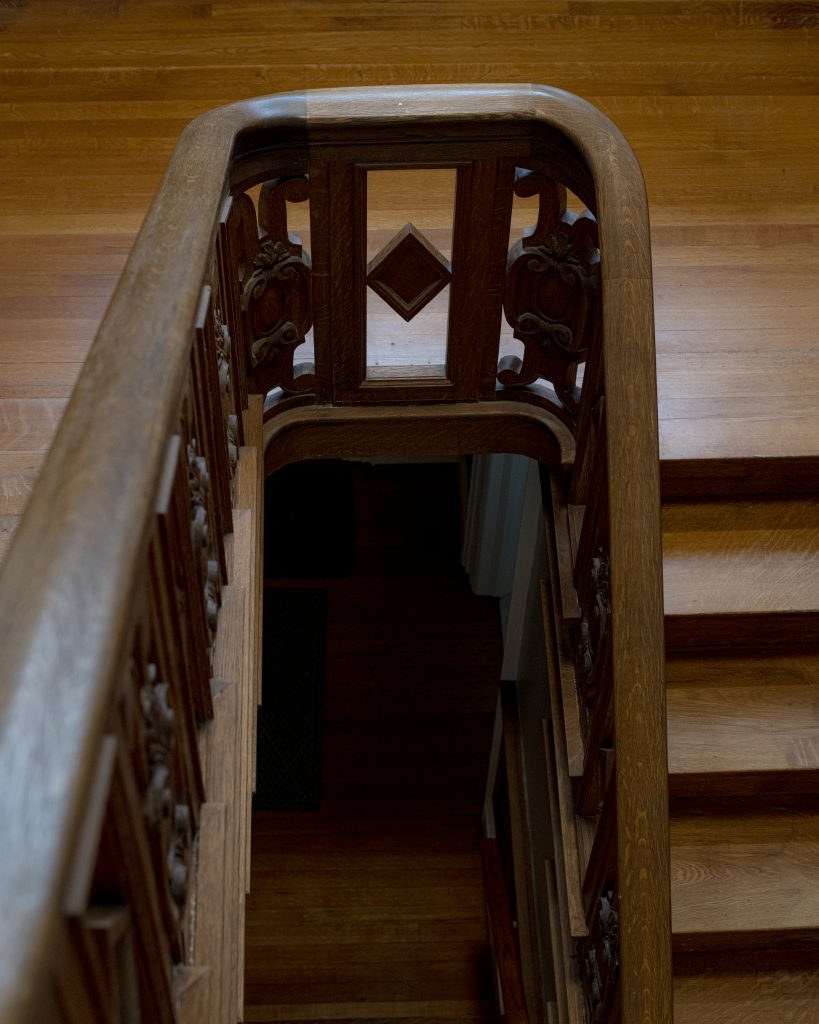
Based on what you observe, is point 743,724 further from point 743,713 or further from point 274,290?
point 274,290

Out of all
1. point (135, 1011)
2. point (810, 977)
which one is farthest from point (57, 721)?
point (810, 977)

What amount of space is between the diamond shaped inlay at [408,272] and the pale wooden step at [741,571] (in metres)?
0.78

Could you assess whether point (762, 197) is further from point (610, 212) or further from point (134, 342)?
point (134, 342)

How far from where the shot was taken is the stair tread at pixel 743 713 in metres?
2.43

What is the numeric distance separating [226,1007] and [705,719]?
1.35m

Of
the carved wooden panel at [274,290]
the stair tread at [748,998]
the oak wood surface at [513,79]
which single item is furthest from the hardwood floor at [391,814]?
the carved wooden panel at [274,290]

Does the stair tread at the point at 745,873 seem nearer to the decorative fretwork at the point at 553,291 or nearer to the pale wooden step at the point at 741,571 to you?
the pale wooden step at the point at 741,571

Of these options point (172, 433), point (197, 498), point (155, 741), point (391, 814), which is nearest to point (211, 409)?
point (197, 498)

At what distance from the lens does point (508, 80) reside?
3566 millimetres

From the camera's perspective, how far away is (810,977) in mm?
2471

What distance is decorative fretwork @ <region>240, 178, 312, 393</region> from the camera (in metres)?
2.32

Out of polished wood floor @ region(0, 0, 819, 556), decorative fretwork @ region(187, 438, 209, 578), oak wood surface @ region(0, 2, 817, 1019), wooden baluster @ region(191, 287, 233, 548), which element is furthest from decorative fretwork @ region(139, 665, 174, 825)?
oak wood surface @ region(0, 2, 817, 1019)

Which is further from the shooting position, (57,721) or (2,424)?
(2,424)

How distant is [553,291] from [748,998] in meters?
1.64
